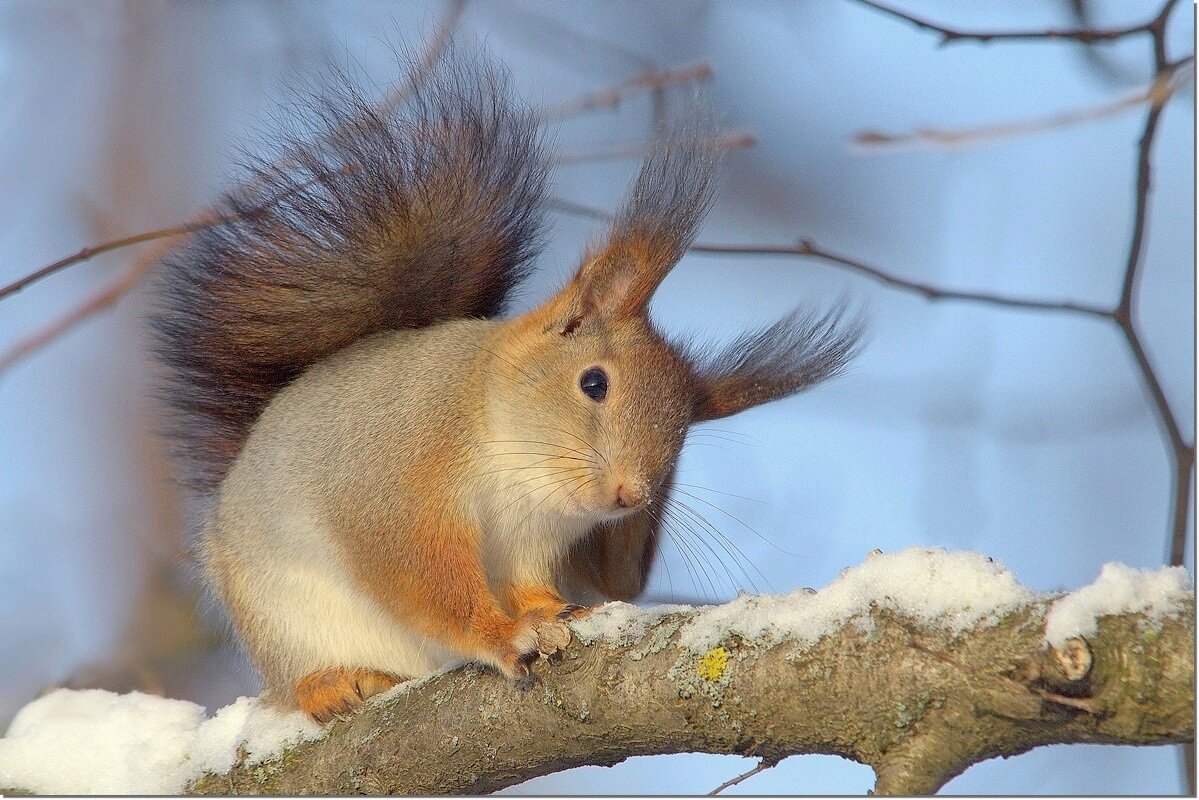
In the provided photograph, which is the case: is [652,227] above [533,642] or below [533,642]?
above

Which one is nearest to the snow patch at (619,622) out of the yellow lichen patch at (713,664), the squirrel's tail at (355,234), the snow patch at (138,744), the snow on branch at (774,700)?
the snow on branch at (774,700)

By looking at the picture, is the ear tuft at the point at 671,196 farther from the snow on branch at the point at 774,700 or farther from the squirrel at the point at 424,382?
the snow on branch at the point at 774,700

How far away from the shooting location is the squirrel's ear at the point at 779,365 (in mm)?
2051

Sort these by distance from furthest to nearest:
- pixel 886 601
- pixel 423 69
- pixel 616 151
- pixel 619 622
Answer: pixel 616 151
pixel 423 69
pixel 619 622
pixel 886 601

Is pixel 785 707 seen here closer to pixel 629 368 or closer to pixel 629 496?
pixel 629 496

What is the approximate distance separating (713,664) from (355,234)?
3.70 feet

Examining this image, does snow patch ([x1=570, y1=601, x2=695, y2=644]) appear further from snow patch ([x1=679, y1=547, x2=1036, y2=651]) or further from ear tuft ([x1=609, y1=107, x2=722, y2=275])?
ear tuft ([x1=609, y1=107, x2=722, y2=275])

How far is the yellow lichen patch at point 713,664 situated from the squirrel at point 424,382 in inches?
14.3

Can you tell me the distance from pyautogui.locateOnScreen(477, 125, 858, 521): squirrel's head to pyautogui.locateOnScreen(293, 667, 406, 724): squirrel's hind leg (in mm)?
406

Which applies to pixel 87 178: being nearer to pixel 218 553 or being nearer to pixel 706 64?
pixel 218 553

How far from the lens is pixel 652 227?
1928 mm

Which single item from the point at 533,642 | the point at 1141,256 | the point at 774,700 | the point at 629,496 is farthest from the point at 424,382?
the point at 1141,256

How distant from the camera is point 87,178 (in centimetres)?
321

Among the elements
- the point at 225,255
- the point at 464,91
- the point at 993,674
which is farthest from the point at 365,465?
the point at 993,674
